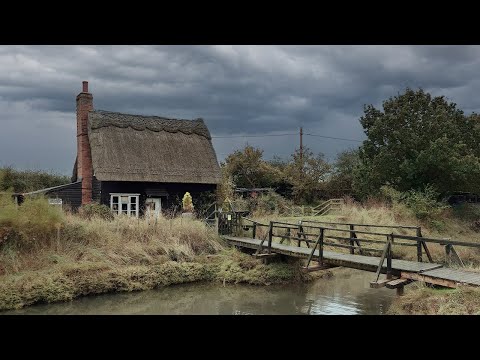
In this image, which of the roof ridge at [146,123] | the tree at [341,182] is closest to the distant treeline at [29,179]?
the roof ridge at [146,123]

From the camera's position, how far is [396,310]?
27.2ft

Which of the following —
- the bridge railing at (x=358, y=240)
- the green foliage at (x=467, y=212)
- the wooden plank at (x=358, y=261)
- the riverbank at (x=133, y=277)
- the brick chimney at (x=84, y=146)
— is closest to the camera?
the bridge railing at (x=358, y=240)

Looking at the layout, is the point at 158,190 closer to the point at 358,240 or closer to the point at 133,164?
the point at 133,164

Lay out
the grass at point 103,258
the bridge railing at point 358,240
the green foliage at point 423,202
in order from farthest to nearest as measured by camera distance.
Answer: the green foliage at point 423,202 → the grass at point 103,258 → the bridge railing at point 358,240

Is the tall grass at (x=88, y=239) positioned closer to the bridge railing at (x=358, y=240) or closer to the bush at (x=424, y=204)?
the bridge railing at (x=358, y=240)

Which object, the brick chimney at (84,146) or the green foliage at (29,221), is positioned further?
the brick chimney at (84,146)

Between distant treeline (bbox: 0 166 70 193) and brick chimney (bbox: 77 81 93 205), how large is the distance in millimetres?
3685

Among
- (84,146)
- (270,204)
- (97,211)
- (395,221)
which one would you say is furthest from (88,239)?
(395,221)

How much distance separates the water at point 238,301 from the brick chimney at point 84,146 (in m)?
10.1

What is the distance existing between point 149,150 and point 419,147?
1524 cm

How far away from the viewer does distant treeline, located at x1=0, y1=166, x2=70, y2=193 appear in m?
22.8

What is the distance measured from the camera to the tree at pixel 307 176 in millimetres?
30797
